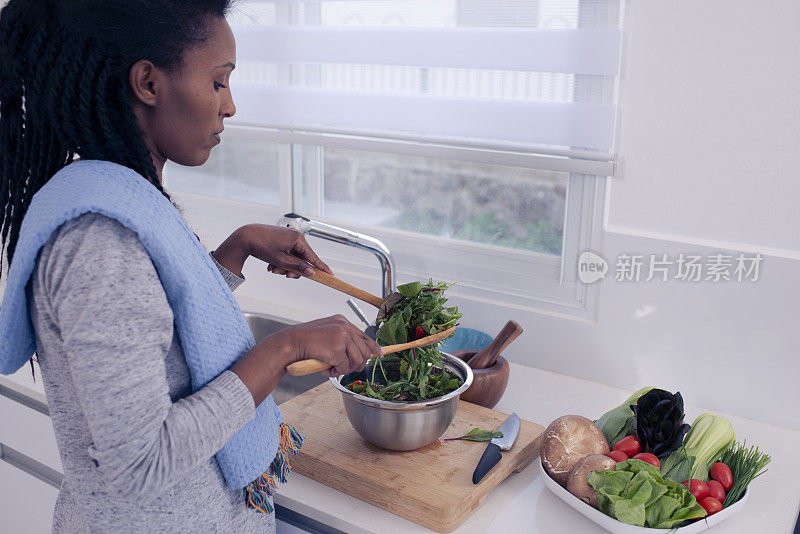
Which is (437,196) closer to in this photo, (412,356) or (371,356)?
A: (412,356)

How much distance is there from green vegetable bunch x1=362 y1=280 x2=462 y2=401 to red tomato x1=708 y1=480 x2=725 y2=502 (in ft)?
1.28

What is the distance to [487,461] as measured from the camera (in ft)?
3.36

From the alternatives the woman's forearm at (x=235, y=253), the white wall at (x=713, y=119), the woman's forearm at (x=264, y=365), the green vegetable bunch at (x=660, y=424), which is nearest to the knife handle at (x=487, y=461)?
the green vegetable bunch at (x=660, y=424)

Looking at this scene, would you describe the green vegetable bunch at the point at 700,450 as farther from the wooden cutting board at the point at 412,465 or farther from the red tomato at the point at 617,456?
the wooden cutting board at the point at 412,465

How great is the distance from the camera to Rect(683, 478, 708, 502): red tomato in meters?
0.98

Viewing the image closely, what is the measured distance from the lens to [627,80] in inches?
51.2

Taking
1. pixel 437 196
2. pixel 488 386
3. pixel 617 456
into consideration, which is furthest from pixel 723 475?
pixel 437 196

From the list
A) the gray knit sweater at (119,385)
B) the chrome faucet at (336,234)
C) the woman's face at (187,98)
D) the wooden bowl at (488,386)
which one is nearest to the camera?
the gray knit sweater at (119,385)

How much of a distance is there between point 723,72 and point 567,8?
1.03 ft

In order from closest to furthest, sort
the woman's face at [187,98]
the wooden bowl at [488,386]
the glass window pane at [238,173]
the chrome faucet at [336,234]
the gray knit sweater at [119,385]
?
the gray knit sweater at [119,385] → the woman's face at [187,98] → the wooden bowl at [488,386] → the chrome faucet at [336,234] → the glass window pane at [238,173]

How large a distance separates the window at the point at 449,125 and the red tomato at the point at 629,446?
1.38ft

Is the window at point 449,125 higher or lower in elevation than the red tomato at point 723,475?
higher

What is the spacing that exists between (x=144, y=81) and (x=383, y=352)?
0.42 meters

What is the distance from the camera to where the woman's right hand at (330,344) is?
2.63ft
